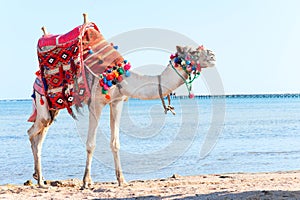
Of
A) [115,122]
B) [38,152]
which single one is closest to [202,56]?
[115,122]

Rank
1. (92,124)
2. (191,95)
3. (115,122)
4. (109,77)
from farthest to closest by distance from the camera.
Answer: (115,122) → (92,124) → (109,77) → (191,95)

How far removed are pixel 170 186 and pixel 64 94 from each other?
2403mm

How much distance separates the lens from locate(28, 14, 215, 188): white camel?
906 cm

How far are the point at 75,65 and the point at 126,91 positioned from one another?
99 cm

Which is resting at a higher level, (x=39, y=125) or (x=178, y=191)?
(x=39, y=125)

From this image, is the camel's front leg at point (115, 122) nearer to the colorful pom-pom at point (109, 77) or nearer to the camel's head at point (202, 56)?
the colorful pom-pom at point (109, 77)

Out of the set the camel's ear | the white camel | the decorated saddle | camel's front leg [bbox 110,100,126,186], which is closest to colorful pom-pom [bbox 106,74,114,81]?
the decorated saddle

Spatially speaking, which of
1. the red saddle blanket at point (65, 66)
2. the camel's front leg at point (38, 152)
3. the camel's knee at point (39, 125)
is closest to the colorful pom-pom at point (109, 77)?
the red saddle blanket at point (65, 66)

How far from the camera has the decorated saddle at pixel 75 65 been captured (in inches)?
385

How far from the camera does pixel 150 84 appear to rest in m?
9.41

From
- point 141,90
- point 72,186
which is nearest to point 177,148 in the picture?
point 72,186

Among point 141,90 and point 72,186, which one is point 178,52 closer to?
point 141,90

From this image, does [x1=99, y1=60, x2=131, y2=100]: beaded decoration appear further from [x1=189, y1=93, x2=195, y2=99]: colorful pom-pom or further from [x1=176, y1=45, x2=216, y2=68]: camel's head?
[x1=189, y1=93, x2=195, y2=99]: colorful pom-pom

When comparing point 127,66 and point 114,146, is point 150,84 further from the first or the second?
point 114,146
